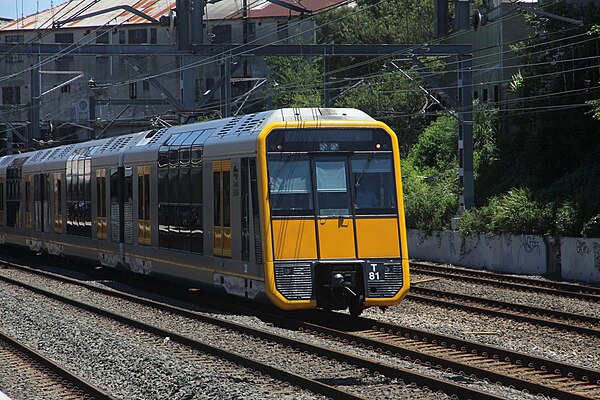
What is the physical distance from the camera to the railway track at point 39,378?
1165cm

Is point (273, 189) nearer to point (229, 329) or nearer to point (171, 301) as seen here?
point (229, 329)

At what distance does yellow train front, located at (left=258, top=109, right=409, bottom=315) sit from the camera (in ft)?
54.2

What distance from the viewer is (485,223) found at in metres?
32.1

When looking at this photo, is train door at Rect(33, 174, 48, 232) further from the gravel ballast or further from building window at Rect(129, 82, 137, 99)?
building window at Rect(129, 82, 137, 99)

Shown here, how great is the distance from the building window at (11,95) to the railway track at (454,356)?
71.4 meters

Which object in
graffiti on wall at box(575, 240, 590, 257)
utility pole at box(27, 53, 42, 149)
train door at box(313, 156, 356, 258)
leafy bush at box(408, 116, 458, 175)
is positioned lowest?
graffiti on wall at box(575, 240, 590, 257)

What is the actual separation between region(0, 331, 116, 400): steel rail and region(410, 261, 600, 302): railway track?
1110 cm

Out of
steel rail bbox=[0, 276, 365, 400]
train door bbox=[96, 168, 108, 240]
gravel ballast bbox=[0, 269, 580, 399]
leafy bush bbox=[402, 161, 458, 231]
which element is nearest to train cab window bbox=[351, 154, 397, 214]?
gravel ballast bbox=[0, 269, 580, 399]

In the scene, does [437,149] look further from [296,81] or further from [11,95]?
[11,95]

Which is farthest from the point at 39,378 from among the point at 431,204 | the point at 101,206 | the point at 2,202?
the point at 2,202

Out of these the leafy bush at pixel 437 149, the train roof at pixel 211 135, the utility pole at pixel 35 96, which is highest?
the utility pole at pixel 35 96

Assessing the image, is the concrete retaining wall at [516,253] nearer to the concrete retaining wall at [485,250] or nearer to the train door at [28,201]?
the concrete retaining wall at [485,250]

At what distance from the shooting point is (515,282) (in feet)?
85.3

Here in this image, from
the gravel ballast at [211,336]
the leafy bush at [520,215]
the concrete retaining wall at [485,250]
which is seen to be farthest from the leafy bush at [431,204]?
the gravel ballast at [211,336]
